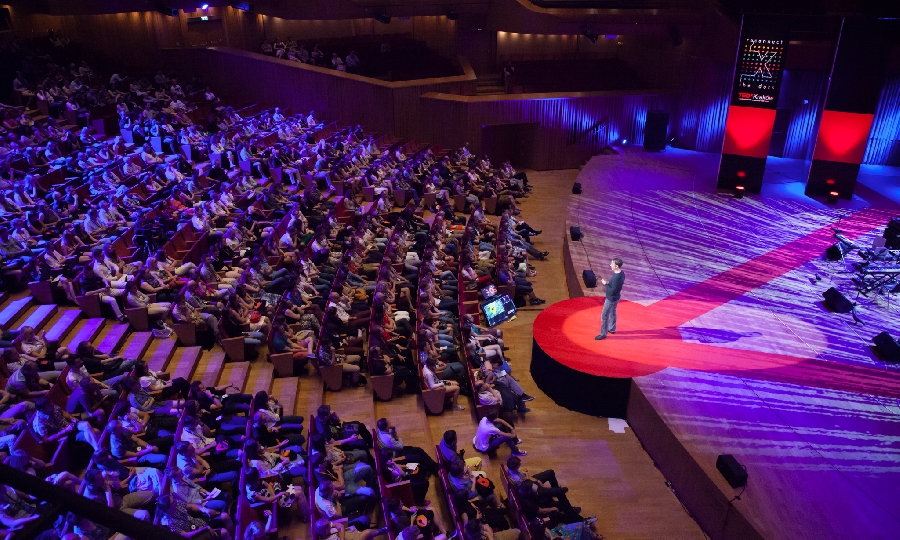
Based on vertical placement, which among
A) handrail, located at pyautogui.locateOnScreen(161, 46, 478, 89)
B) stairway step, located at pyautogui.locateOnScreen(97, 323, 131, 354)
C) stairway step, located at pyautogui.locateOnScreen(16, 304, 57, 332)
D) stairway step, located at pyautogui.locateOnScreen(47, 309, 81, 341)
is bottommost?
stairway step, located at pyautogui.locateOnScreen(97, 323, 131, 354)

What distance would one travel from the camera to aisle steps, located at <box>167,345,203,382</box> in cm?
601

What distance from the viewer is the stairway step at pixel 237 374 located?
238 inches

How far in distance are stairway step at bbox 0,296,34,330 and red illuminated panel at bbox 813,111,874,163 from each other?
447 inches

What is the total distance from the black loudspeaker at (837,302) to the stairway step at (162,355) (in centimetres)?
688

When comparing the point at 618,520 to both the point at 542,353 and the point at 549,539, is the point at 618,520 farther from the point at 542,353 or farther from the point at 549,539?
the point at 542,353

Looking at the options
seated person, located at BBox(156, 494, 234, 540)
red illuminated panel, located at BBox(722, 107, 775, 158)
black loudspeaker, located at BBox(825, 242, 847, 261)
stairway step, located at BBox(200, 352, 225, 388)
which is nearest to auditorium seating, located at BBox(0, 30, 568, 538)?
stairway step, located at BBox(200, 352, 225, 388)

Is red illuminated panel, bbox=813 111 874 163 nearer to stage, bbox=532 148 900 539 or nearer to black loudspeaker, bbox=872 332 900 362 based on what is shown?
stage, bbox=532 148 900 539

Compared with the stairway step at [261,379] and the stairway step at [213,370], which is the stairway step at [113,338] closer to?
the stairway step at [213,370]

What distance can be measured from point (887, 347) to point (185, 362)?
21.5 feet

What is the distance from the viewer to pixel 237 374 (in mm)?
6180

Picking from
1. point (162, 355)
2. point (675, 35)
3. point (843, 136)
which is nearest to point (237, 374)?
point (162, 355)

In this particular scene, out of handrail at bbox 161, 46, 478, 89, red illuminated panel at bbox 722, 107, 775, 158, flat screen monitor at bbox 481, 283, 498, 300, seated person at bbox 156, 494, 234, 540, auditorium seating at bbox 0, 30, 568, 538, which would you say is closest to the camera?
seated person at bbox 156, 494, 234, 540

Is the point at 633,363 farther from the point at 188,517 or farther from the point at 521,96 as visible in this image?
the point at 521,96

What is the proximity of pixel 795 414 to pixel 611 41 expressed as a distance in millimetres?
13033
